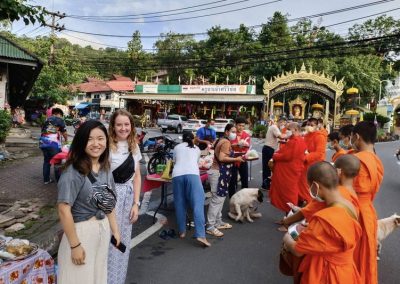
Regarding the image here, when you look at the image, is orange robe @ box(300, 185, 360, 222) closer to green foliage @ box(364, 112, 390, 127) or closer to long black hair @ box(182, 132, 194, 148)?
long black hair @ box(182, 132, 194, 148)

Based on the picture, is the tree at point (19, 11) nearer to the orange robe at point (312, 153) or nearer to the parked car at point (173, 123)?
the orange robe at point (312, 153)

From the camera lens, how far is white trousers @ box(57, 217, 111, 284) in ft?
7.82

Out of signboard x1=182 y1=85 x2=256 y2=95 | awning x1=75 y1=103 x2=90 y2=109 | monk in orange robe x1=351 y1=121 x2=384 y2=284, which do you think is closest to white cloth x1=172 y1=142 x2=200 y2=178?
monk in orange robe x1=351 y1=121 x2=384 y2=284

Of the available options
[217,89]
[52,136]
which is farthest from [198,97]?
[52,136]

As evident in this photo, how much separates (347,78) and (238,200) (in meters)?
35.2

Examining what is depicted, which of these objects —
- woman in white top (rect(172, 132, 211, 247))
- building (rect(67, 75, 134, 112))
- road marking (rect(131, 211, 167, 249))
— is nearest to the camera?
woman in white top (rect(172, 132, 211, 247))

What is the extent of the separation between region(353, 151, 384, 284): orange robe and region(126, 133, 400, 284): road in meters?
1.03

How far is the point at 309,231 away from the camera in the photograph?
236cm

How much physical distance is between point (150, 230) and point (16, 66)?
1170 centimetres

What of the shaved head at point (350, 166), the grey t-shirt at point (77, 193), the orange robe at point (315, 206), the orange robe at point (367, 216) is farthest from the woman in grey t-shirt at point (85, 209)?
the orange robe at point (367, 216)

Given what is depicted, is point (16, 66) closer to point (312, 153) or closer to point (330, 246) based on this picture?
point (312, 153)

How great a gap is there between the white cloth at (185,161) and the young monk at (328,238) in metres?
2.20

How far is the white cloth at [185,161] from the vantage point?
465cm

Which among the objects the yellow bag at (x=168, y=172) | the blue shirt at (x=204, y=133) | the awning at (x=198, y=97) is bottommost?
the yellow bag at (x=168, y=172)
